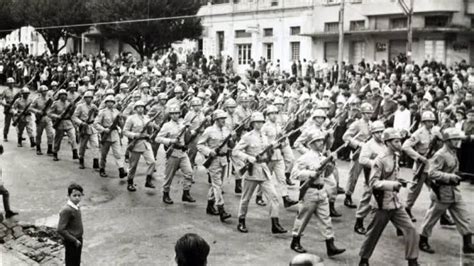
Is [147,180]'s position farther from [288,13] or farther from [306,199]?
[288,13]

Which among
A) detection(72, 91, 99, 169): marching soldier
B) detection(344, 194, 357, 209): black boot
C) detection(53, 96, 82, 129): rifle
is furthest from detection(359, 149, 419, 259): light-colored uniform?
detection(53, 96, 82, 129): rifle

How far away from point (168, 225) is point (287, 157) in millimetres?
3720

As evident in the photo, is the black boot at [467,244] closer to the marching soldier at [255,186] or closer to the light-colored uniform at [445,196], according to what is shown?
the light-colored uniform at [445,196]

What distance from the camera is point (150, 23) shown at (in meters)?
42.4

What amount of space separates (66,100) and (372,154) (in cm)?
987

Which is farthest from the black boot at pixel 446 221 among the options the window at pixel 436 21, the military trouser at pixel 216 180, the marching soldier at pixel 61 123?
the window at pixel 436 21

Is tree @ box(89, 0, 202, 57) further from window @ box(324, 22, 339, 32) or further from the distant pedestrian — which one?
the distant pedestrian

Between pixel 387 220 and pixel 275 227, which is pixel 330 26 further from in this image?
pixel 387 220

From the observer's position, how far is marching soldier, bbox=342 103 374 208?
11.5 metres

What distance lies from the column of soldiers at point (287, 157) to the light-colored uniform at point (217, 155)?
2 centimetres

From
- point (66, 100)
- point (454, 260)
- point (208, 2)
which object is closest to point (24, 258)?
point (454, 260)

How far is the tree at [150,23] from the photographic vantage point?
4272cm

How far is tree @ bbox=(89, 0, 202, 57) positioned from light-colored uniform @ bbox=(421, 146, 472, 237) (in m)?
35.4

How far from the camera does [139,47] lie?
4462 centimetres
